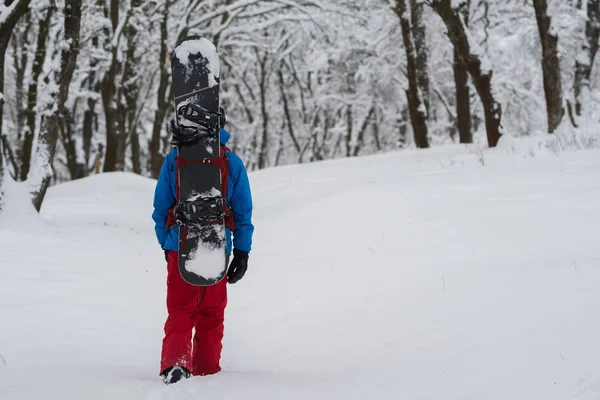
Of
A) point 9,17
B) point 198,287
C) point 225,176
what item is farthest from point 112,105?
point 198,287

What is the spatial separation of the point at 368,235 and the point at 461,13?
20.8 ft

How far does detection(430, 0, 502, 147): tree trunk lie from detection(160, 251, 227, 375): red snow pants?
8.63 meters

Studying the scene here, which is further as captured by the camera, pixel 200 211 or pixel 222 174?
pixel 222 174

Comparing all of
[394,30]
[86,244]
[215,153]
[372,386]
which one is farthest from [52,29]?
[372,386]

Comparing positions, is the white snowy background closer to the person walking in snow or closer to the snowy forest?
the person walking in snow

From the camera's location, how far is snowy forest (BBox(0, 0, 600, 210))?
10805 mm

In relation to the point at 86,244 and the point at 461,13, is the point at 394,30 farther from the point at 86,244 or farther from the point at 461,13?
the point at 86,244

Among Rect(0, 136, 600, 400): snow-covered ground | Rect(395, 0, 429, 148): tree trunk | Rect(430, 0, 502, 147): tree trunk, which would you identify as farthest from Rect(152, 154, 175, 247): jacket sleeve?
Rect(395, 0, 429, 148): tree trunk

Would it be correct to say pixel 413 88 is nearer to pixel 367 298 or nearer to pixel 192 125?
pixel 367 298

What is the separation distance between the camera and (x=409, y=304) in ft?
14.3

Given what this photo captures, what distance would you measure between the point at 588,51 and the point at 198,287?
1669 cm

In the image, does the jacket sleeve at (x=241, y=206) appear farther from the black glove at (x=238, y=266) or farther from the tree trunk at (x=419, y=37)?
the tree trunk at (x=419, y=37)

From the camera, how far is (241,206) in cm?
357

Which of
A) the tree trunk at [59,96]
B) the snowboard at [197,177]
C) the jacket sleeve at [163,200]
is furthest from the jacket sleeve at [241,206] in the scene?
the tree trunk at [59,96]
